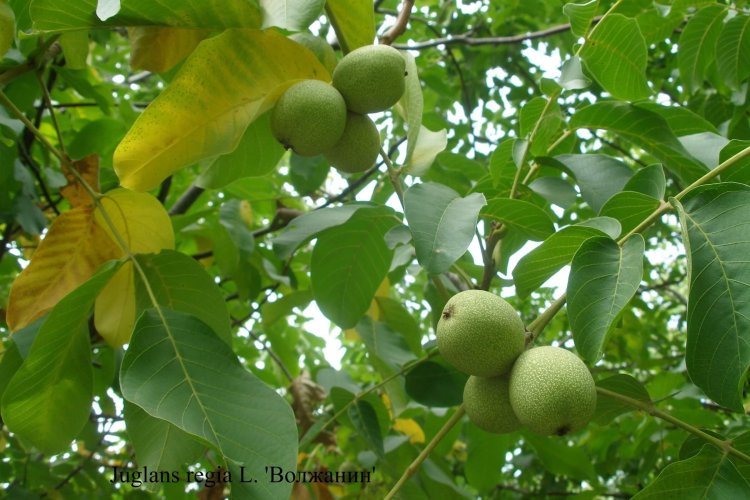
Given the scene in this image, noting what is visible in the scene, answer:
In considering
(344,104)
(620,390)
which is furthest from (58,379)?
(620,390)

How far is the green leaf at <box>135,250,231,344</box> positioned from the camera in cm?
152

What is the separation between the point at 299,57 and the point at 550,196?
2.24 feet

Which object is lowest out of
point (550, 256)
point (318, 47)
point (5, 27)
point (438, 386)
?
point (438, 386)

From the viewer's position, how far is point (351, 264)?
67.1 inches

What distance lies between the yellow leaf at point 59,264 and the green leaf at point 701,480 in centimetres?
131

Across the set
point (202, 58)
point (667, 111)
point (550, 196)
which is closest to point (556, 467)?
point (550, 196)

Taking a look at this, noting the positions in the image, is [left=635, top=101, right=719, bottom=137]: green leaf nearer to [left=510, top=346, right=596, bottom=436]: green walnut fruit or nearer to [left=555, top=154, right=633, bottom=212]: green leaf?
[left=555, top=154, right=633, bottom=212]: green leaf

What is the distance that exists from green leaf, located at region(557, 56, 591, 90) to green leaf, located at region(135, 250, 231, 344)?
92 centimetres

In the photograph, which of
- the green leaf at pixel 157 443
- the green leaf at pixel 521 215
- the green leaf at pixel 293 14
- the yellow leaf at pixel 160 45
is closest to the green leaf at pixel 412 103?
the green leaf at pixel 521 215

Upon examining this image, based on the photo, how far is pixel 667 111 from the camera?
1.66 meters

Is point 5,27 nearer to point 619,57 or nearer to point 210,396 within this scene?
point 210,396

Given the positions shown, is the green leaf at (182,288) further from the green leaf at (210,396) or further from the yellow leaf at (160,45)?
the yellow leaf at (160,45)

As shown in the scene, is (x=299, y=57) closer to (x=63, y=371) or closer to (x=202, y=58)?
(x=202, y=58)

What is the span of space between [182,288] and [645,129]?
1.14 metres
